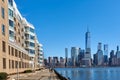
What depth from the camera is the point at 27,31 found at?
127 meters

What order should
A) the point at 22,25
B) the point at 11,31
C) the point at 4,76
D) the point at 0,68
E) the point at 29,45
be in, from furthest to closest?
1. the point at 29,45
2. the point at 22,25
3. the point at 11,31
4. the point at 0,68
5. the point at 4,76

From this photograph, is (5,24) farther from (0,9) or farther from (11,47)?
(11,47)

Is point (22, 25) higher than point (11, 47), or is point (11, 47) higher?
point (22, 25)

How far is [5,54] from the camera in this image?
62.2 m

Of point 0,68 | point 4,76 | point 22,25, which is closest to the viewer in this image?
point 4,76

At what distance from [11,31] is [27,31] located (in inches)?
1948

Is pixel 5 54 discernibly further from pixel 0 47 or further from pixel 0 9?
pixel 0 9

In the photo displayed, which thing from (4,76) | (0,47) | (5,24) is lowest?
(4,76)

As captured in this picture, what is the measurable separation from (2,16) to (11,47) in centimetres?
2057

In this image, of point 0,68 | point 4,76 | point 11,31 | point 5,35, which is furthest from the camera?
point 11,31

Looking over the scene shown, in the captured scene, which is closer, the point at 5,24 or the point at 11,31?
the point at 5,24

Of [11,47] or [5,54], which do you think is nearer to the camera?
[5,54]

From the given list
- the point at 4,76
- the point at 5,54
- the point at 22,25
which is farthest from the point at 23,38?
the point at 4,76

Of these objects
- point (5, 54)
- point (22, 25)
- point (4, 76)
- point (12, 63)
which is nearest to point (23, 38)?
point (22, 25)
